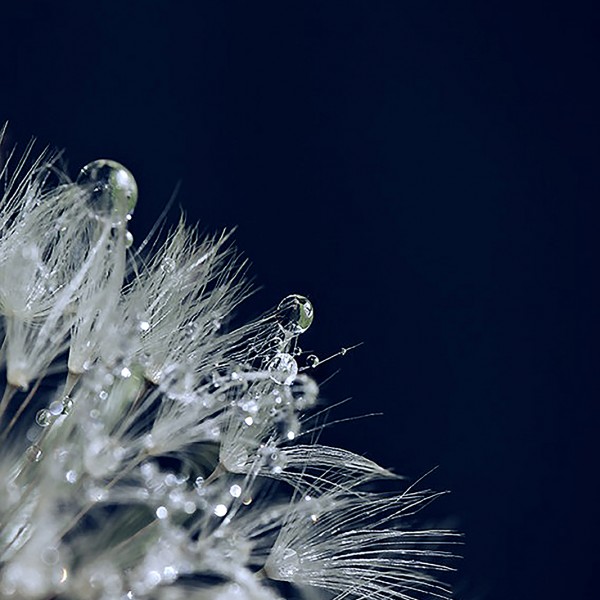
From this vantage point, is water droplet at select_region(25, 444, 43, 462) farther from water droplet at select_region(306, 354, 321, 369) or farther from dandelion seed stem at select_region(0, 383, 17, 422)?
water droplet at select_region(306, 354, 321, 369)

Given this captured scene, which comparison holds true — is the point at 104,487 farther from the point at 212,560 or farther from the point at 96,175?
the point at 96,175

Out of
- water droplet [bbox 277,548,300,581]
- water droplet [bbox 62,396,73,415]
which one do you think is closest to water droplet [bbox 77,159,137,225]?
water droplet [bbox 62,396,73,415]

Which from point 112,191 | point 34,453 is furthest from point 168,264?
point 34,453

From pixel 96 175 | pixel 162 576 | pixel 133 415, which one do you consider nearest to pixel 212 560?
pixel 162 576

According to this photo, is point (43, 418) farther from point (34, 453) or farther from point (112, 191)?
point (112, 191)

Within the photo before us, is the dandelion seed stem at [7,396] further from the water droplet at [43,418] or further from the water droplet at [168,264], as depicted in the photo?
the water droplet at [168,264]
